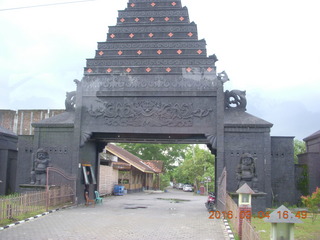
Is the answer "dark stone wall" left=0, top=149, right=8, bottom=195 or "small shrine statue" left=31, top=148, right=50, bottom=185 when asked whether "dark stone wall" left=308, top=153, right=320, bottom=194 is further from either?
"dark stone wall" left=0, top=149, right=8, bottom=195

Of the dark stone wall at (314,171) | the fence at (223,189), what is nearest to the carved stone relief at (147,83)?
the fence at (223,189)

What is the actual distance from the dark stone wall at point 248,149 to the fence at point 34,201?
7.31 meters

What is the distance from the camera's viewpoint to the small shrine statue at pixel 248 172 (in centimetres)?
1540

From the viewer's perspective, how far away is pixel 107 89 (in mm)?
17719

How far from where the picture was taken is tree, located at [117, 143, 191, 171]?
5369 cm

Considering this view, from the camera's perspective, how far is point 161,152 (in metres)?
54.8

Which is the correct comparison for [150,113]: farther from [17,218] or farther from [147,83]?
[17,218]

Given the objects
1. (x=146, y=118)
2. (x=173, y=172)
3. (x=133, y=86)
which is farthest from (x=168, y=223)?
(x=173, y=172)

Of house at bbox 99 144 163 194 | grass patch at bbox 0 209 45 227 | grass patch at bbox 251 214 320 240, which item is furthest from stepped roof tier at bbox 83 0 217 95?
house at bbox 99 144 163 194

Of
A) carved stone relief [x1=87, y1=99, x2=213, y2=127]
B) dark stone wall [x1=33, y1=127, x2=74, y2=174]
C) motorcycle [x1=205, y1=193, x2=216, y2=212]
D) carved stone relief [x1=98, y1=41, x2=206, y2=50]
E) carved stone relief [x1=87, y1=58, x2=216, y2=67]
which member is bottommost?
motorcycle [x1=205, y1=193, x2=216, y2=212]

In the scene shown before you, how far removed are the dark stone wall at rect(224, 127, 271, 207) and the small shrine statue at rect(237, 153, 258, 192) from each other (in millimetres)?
693

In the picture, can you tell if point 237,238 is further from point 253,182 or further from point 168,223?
point 253,182

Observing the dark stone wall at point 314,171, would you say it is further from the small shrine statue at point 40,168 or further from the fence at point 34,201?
the small shrine statue at point 40,168

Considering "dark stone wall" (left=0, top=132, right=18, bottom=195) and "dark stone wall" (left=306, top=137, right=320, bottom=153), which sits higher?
"dark stone wall" (left=306, top=137, right=320, bottom=153)
